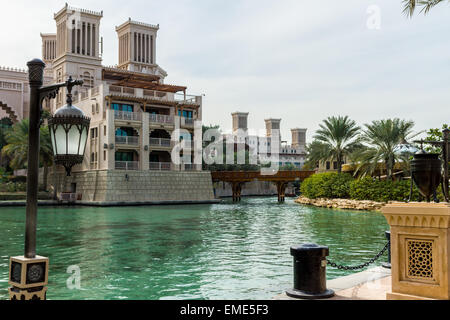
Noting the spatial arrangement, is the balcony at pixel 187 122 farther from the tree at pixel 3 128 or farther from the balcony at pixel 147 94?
the tree at pixel 3 128

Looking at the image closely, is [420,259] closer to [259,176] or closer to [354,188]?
[354,188]

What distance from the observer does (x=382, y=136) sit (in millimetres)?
32906

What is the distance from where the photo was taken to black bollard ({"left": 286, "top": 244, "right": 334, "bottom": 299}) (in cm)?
638

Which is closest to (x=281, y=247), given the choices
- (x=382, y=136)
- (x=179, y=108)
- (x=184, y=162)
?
(x=382, y=136)

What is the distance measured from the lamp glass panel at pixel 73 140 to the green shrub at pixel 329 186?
35180mm

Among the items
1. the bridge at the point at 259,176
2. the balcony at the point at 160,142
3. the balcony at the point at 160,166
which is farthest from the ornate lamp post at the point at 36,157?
the bridge at the point at 259,176

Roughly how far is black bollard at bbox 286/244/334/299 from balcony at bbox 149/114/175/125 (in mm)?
37779

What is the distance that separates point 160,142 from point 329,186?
53.0 ft

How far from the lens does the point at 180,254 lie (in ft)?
43.3

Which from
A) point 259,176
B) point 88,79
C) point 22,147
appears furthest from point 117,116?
point 259,176

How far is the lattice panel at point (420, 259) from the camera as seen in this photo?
5.78 m
